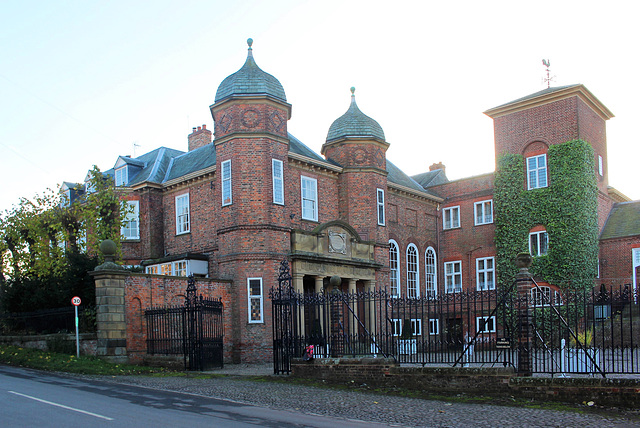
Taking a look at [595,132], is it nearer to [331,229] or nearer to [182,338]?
[331,229]

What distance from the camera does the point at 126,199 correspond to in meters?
30.4

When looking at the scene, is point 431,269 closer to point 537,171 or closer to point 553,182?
point 537,171

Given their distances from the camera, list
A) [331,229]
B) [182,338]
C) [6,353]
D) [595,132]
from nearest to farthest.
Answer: [182,338], [6,353], [331,229], [595,132]

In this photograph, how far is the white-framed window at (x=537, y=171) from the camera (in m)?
33.3

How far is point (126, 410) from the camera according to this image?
1087 cm

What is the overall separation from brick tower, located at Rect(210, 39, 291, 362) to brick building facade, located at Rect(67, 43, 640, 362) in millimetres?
47

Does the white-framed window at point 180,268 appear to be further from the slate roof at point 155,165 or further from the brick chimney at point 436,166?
the brick chimney at point 436,166

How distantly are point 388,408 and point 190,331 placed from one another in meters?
9.68

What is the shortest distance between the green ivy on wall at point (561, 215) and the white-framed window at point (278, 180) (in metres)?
14.4

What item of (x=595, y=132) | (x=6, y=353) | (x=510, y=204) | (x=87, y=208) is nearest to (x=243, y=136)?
(x=87, y=208)

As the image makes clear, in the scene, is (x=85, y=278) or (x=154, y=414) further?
(x=85, y=278)

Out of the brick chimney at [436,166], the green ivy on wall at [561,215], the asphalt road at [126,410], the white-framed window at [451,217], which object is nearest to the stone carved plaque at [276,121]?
the green ivy on wall at [561,215]

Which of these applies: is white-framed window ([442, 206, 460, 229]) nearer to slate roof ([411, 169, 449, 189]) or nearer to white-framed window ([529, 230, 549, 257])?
slate roof ([411, 169, 449, 189])

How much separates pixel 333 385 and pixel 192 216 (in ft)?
50.9
